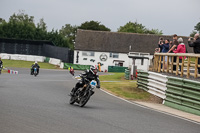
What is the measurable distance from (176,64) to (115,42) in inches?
2507

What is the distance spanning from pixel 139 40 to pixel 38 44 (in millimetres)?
18824

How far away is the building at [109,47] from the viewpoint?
7975cm

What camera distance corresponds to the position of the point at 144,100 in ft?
63.7

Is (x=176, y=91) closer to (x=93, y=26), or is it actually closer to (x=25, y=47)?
(x=25, y=47)

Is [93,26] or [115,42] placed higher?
[93,26]

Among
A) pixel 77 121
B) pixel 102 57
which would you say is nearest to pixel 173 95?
pixel 77 121

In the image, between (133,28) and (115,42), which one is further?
(133,28)

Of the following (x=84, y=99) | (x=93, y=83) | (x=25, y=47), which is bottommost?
(x=84, y=99)

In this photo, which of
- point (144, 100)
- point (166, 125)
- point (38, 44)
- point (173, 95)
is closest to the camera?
point (166, 125)

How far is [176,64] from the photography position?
18844mm

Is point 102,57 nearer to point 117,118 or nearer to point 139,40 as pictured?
point 139,40

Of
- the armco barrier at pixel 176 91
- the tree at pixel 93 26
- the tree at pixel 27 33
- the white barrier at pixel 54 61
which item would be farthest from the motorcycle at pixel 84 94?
the tree at pixel 93 26

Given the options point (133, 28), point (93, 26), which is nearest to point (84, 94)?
point (93, 26)

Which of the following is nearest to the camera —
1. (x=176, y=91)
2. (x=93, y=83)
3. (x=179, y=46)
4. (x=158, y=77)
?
(x=93, y=83)
